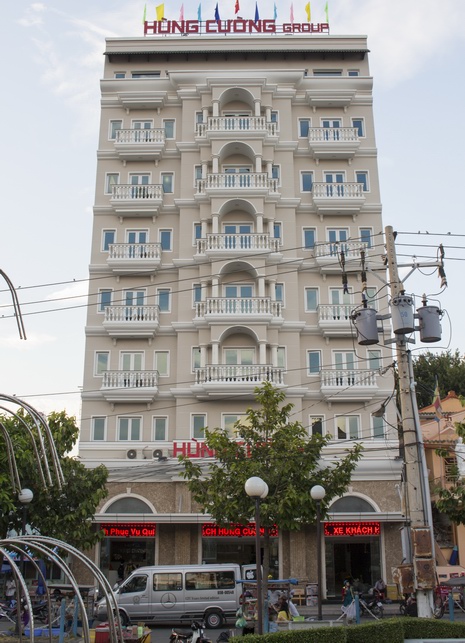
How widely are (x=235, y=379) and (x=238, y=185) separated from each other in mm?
10459

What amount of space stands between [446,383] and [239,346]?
79.4ft

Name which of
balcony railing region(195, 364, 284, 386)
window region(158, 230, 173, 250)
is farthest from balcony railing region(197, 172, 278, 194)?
balcony railing region(195, 364, 284, 386)

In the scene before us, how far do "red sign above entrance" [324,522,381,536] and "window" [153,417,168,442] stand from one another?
8.73 m

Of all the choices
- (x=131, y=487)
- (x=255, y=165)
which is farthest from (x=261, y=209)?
(x=131, y=487)

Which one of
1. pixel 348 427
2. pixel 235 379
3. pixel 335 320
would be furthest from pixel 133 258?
pixel 348 427

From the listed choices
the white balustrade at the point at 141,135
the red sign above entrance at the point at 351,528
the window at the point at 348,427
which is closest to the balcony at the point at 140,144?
the white balustrade at the point at 141,135

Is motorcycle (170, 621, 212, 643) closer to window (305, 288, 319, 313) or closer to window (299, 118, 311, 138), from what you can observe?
window (305, 288, 319, 313)

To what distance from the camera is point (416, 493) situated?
51.3 feet

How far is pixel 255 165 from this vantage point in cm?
3922

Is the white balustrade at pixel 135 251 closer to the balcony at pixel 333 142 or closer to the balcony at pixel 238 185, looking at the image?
the balcony at pixel 238 185

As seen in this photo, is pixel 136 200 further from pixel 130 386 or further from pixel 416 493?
pixel 416 493

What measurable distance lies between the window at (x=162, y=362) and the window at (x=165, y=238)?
19.1 feet

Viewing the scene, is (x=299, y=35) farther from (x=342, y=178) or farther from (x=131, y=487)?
(x=131, y=487)

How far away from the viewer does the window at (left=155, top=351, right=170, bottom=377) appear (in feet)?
120
